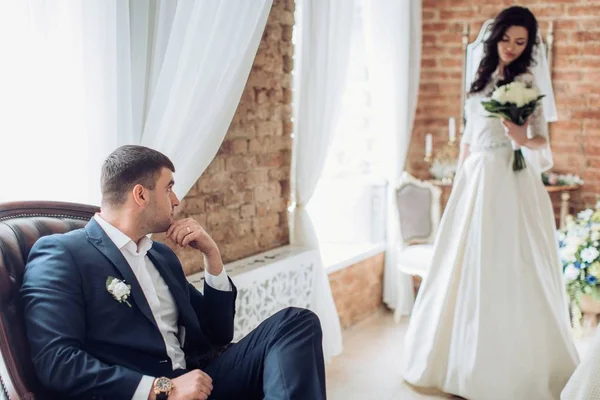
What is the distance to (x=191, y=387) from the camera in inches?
77.0

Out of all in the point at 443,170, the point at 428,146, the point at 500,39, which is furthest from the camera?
the point at 443,170

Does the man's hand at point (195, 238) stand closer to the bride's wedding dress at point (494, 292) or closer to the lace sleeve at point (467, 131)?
the bride's wedding dress at point (494, 292)

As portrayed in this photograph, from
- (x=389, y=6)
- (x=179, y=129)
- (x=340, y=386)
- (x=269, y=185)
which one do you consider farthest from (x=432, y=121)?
(x=179, y=129)

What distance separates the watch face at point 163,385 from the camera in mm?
1919

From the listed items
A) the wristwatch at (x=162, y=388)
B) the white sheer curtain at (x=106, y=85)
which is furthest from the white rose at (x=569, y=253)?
the wristwatch at (x=162, y=388)

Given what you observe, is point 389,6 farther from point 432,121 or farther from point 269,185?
point 269,185

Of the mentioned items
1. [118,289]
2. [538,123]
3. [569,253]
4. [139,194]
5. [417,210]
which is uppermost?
[538,123]

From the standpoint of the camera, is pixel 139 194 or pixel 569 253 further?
pixel 569 253

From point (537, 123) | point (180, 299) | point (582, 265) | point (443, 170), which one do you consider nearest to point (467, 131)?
point (537, 123)

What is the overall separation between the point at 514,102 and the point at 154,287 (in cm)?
199

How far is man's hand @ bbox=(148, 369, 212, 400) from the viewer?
1938 mm

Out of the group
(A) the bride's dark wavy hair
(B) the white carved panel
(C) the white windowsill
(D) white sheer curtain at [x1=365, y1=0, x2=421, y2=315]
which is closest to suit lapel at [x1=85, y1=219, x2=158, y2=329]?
(B) the white carved panel

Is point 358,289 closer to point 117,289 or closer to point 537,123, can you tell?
point 537,123

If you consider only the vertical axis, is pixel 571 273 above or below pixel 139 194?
below
